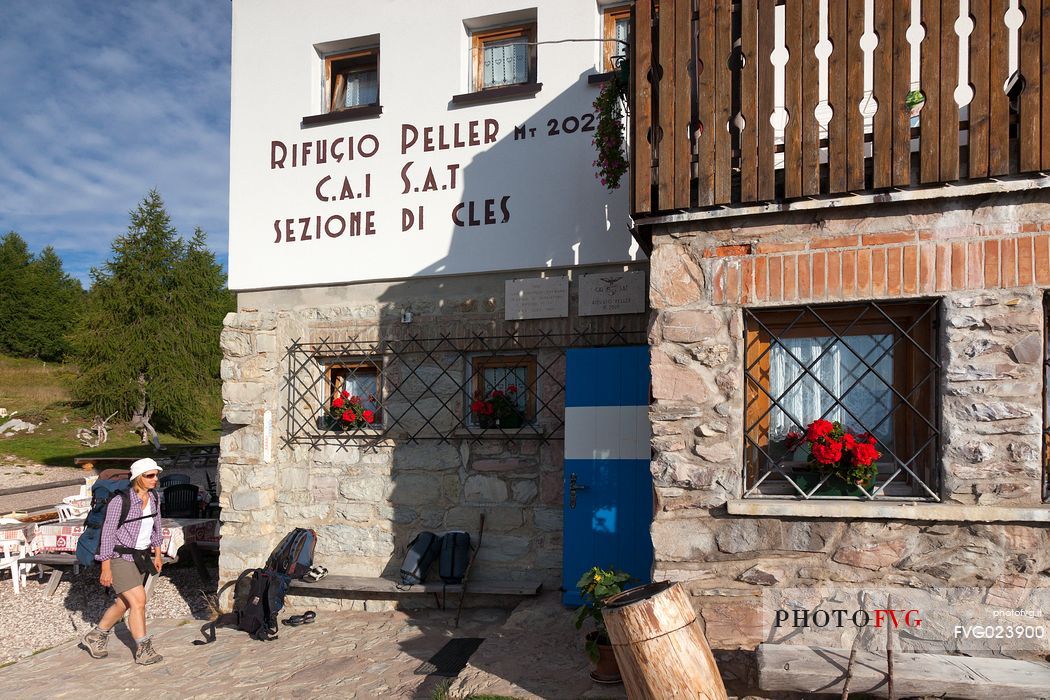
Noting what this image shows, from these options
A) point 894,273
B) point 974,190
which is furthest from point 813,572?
point 974,190

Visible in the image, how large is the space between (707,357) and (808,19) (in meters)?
1.71

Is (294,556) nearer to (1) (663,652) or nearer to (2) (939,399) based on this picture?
(1) (663,652)

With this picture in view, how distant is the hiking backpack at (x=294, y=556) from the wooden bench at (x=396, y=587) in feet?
0.59

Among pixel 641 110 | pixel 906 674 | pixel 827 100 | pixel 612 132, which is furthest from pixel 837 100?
pixel 906 674

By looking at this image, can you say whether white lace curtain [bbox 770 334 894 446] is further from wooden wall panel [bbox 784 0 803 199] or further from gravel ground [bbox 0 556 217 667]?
gravel ground [bbox 0 556 217 667]

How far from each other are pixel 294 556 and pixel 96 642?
150cm

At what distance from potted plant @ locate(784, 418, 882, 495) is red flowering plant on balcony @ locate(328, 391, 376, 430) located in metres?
3.80

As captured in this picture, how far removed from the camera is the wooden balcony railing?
3.46m

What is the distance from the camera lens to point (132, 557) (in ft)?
18.2

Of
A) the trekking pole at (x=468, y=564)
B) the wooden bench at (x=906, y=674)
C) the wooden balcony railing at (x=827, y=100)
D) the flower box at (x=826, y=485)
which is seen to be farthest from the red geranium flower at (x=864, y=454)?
the trekking pole at (x=468, y=564)

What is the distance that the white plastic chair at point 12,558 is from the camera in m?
7.62

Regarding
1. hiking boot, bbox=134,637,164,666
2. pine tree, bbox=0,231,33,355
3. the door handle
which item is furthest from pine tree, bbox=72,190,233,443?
pine tree, bbox=0,231,33,355

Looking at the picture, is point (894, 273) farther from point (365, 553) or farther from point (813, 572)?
point (365, 553)

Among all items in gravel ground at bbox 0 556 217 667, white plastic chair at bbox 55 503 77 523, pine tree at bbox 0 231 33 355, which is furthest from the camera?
pine tree at bbox 0 231 33 355
